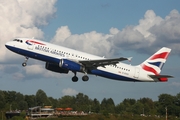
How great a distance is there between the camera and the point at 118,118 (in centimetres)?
11956

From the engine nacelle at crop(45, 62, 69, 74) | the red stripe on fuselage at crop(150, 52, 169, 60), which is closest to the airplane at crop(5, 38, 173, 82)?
the engine nacelle at crop(45, 62, 69, 74)

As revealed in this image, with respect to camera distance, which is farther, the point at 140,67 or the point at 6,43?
the point at 140,67

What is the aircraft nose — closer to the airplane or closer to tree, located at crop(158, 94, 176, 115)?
the airplane

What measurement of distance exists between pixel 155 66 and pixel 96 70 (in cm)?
1352

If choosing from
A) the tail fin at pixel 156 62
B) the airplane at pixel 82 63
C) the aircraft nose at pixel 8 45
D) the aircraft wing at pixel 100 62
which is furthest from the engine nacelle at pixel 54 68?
the tail fin at pixel 156 62

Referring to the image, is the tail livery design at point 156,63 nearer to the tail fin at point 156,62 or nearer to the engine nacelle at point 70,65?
the tail fin at point 156,62

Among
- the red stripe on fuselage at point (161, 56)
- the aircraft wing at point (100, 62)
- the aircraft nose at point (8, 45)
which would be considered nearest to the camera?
the aircraft nose at point (8, 45)

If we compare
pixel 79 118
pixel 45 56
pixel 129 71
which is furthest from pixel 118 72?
pixel 79 118

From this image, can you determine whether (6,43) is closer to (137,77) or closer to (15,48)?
(15,48)

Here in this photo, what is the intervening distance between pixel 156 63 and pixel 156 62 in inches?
10.9

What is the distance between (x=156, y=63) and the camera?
89.1 meters

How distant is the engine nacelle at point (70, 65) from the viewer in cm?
7750

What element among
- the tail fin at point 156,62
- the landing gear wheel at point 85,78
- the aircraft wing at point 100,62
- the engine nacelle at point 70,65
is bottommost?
the landing gear wheel at point 85,78

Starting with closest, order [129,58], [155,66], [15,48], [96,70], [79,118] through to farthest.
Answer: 1. [129,58]
2. [15,48]
3. [96,70]
4. [155,66]
5. [79,118]
